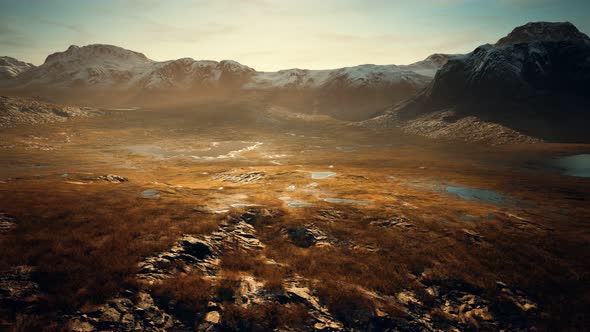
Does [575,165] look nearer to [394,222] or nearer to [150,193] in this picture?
[394,222]

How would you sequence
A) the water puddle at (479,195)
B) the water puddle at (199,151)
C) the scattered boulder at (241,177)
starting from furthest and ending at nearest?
1. the water puddle at (199,151)
2. the scattered boulder at (241,177)
3. the water puddle at (479,195)

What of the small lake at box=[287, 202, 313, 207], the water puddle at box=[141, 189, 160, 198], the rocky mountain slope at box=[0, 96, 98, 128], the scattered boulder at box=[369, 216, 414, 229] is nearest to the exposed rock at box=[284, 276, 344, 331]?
the scattered boulder at box=[369, 216, 414, 229]

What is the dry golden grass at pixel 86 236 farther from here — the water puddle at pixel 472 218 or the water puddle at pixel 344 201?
the water puddle at pixel 472 218

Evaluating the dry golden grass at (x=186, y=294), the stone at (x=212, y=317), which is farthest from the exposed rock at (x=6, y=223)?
the stone at (x=212, y=317)

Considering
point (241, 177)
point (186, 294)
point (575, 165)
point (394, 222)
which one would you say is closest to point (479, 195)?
point (394, 222)

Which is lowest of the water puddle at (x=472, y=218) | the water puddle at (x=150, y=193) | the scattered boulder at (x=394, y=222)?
the water puddle at (x=472, y=218)
